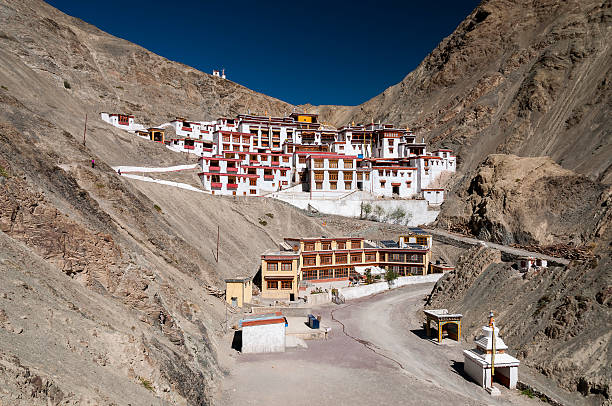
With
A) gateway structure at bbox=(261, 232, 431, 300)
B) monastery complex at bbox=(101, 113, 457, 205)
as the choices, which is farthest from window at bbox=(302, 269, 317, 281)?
monastery complex at bbox=(101, 113, 457, 205)

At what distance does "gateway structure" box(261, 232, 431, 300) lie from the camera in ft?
133

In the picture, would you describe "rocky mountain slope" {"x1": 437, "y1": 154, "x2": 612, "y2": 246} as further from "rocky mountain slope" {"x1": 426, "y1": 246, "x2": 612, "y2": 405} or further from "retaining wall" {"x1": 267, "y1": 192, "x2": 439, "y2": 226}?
"rocky mountain slope" {"x1": 426, "y1": 246, "x2": 612, "y2": 405}

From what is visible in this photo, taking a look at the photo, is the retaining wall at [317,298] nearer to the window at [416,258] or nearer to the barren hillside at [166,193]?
the barren hillside at [166,193]

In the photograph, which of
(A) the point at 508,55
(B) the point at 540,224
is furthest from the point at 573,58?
(B) the point at 540,224

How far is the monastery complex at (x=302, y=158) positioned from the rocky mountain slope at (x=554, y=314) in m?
39.5

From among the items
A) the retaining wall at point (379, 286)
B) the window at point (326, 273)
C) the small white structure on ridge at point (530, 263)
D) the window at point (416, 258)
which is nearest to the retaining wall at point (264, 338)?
the retaining wall at point (379, 286)

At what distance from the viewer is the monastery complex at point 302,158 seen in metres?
67.1

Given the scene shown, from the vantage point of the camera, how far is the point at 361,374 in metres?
22.5

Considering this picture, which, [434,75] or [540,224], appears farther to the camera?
[434,75]

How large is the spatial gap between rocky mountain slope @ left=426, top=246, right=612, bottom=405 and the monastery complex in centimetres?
3949

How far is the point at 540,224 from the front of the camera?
47.5 metres

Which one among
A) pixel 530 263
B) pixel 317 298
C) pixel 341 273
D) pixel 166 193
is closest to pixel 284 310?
pixel 317 298

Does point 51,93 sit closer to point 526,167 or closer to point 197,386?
point 197,386

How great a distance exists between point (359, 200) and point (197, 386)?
55028mm
